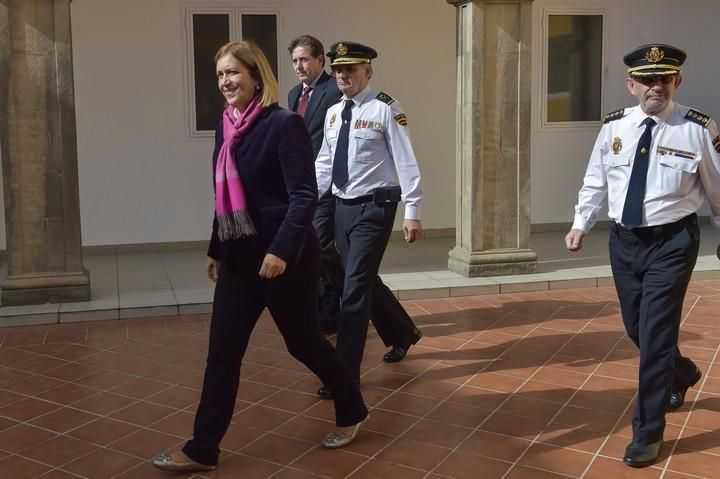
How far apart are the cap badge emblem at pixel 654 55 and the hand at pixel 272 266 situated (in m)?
1.81

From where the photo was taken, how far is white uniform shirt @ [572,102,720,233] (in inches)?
160

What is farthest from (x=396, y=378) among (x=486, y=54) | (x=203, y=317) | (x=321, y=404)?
(x=486, y=54)

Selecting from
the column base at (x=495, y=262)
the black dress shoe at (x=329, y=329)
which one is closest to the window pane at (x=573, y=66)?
the column base at (x=495, y=262)

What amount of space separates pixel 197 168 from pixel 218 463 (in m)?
6.21

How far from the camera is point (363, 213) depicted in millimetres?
4934

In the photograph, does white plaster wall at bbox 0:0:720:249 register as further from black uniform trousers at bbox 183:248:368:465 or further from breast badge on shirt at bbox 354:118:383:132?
black uniform trousers at bbox 183:248:368:465

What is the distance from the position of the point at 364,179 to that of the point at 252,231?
4.25 ft

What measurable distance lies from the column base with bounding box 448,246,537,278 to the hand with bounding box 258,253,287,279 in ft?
15.1

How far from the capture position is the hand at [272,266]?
12.3 feet

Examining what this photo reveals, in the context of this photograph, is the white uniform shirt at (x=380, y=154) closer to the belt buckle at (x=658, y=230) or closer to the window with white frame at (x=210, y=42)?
the belt buckle at (x=658, y=230)

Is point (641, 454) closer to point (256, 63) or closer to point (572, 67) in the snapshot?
point (256, 63)

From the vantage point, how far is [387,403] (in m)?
4.94

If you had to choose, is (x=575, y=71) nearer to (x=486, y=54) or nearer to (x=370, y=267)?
(x=486, y=54)

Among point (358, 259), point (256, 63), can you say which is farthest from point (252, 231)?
point (358, 259)
